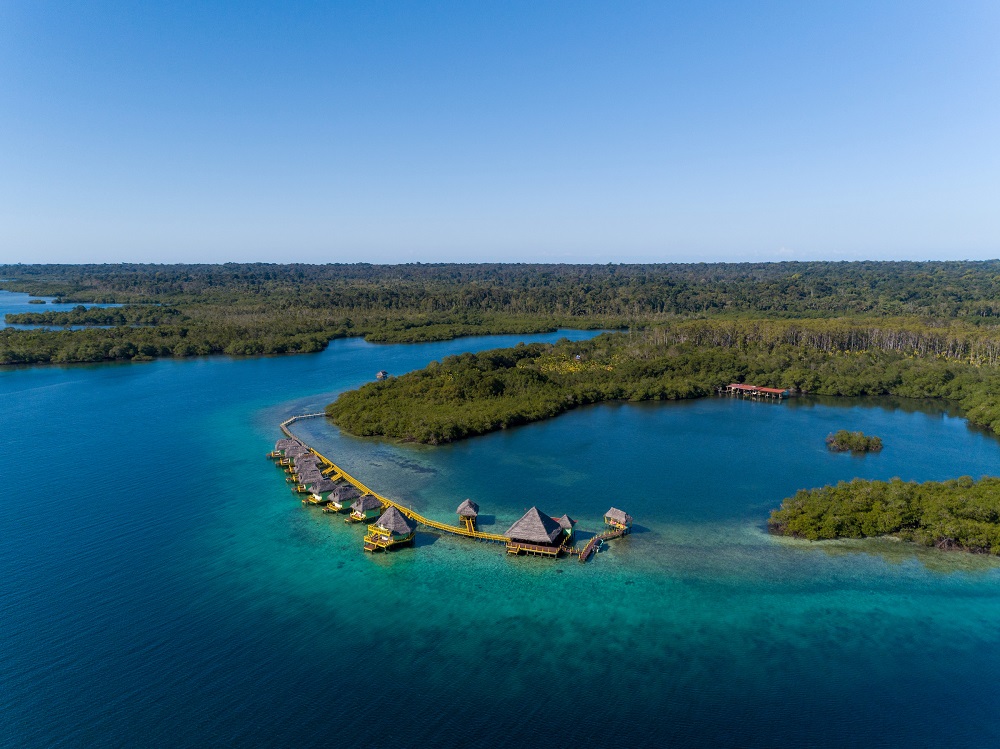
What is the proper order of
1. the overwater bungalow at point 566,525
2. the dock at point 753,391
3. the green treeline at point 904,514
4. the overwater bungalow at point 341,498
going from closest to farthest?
the green treeline at point 904,514 → the overwater bungalow at point 566,525 → the overwater bungalow at point 341,498 → the dock at point 753,391

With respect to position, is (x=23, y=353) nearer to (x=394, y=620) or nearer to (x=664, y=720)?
(x=394, y=620)

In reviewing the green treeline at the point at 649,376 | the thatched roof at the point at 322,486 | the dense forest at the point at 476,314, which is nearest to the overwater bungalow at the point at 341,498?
the thatched roof at the point at 322,486

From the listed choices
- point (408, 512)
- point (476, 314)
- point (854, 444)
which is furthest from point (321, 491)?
point (476, 314)

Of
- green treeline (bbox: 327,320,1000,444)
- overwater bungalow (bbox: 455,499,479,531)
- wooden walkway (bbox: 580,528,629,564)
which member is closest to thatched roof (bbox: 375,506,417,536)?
overwater bungalow (bbox: 455,499,479,531)

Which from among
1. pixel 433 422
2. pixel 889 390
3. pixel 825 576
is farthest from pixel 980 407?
pixel 433 422

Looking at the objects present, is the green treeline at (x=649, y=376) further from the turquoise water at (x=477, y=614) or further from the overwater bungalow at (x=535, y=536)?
the overwater bungalow at (x=535, y=536)

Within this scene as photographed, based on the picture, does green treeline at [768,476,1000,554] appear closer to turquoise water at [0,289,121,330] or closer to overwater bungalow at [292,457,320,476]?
overwater bungalow at [292,457,320,476]

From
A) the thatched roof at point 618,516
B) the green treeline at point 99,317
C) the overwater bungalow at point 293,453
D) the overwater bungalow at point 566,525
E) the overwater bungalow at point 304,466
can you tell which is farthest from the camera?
the green treeline at point 99,317
